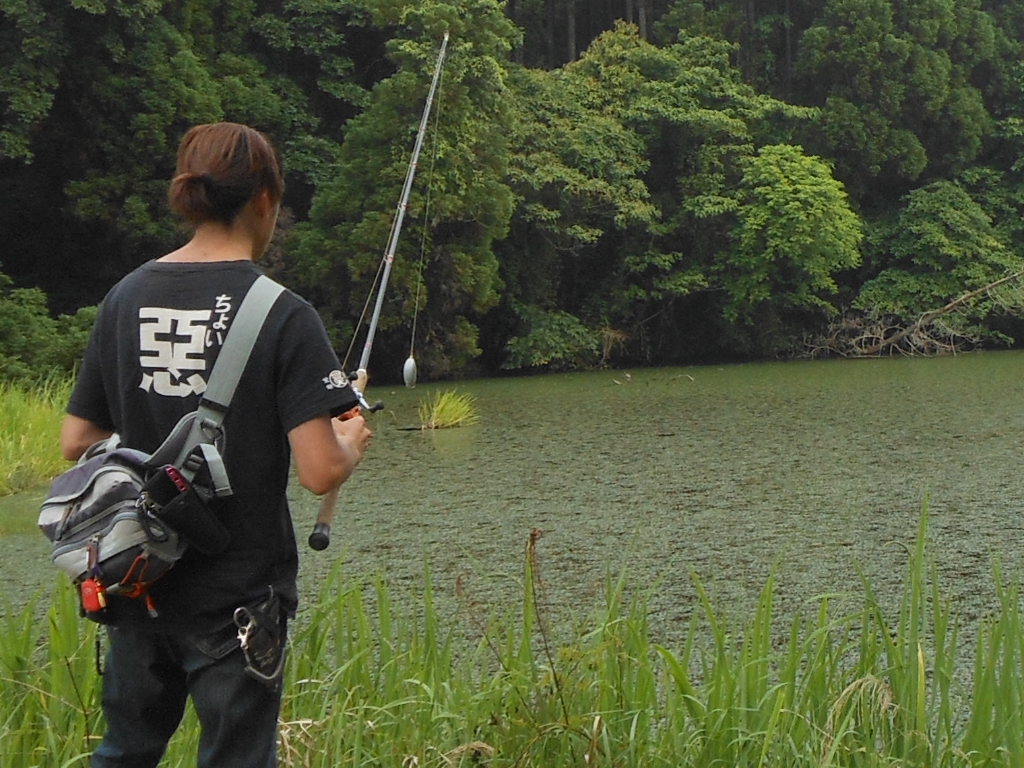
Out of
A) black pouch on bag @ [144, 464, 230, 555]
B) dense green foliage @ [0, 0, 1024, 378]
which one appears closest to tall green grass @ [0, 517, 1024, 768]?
black pouch on bag @ [144, 464, 230, 555]

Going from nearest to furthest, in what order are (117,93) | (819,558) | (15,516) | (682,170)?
(819,558), (15,516), (117,93), (682,170)

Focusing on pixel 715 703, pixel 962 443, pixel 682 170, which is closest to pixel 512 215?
pixel 682 170

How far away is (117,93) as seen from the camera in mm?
11781

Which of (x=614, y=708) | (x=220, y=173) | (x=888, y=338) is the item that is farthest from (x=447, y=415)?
(x=888, y=338)

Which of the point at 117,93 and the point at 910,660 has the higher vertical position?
the point at 117,93

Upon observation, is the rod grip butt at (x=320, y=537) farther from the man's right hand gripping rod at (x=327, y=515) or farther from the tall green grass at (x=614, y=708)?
the tall green grass at (x=614, y=708)

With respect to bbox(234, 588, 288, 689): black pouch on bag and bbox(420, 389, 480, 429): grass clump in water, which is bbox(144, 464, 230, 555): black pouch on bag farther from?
bbox(420, 389, 480, 429): grass clump in water

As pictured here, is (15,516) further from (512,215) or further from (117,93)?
(512,215)

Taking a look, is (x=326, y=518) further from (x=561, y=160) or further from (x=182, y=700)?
(x=561, y=160)

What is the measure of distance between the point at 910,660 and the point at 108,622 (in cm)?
109

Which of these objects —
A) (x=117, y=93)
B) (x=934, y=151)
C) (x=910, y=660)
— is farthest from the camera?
(x=934, y=151)

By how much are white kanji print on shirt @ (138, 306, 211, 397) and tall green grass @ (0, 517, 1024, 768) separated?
610 millimetres

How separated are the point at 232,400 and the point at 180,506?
0.39 feet

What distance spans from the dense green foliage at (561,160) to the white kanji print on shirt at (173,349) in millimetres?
8346
